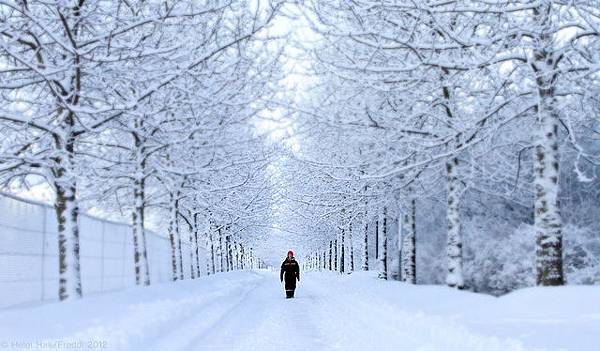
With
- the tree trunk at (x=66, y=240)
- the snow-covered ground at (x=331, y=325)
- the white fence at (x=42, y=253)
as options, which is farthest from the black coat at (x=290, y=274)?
the tree trunk at (x=66, y=240)

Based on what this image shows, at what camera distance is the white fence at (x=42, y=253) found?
12.4 metres

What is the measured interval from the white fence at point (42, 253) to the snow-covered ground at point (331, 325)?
173 cm

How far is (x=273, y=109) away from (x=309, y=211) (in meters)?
37.1

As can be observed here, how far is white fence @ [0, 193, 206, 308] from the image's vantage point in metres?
12.4

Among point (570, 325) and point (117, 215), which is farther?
point (117, 215)

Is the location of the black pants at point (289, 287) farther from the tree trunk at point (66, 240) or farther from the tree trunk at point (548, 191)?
the tree trunk at point (548, 191)

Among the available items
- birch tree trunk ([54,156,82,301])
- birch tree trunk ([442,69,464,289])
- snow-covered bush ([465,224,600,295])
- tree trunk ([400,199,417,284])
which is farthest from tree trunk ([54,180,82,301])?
snow-covered bush ([465,224,600,295])

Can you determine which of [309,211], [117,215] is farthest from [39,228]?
[309,211]

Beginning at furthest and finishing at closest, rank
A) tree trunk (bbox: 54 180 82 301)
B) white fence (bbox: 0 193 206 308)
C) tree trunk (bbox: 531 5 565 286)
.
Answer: white fence (bbox: 0 193 206 308)
tree trunk (bbox: 54 180 82 301)
tree trunk (bbox: 531 5 565 286)

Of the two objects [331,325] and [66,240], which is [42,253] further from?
[331,325]

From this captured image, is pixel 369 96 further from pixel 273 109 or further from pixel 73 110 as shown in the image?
pixel 73 110

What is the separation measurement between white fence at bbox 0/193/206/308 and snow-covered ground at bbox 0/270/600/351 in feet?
5.66

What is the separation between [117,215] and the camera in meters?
29.3

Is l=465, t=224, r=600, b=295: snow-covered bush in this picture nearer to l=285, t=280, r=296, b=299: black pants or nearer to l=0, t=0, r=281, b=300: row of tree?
l=285, t=280, r=296, b=299: black pants
